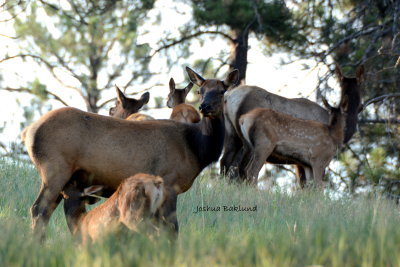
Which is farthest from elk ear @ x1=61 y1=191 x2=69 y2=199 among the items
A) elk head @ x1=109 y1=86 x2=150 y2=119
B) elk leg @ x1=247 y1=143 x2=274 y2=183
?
elk head @ x1=109 y1=86 x2=150 y2=119

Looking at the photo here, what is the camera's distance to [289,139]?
37.7 ft

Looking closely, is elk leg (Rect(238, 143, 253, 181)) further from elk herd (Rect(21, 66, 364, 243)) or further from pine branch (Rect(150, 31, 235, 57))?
pine branch (Rect(150, 31, 235, 57))

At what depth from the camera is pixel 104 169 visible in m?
7.17

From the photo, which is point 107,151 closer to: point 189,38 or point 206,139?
point 206,139

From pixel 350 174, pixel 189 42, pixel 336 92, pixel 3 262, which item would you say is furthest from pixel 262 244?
pixel 189 42

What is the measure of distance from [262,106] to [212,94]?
4.41 m

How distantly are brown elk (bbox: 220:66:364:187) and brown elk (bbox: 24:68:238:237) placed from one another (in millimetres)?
4462

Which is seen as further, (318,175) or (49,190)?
(318,175)

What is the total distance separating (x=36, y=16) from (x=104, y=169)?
59.6 feet

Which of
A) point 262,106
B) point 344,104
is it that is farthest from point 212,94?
point 344,104

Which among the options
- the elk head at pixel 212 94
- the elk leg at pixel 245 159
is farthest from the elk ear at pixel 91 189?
the elk leg at pixel 245 159

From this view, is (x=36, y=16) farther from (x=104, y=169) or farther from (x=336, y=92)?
(x=104, y=169)

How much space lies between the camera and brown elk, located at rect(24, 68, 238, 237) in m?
7.00

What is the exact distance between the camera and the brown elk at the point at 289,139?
1136cm
